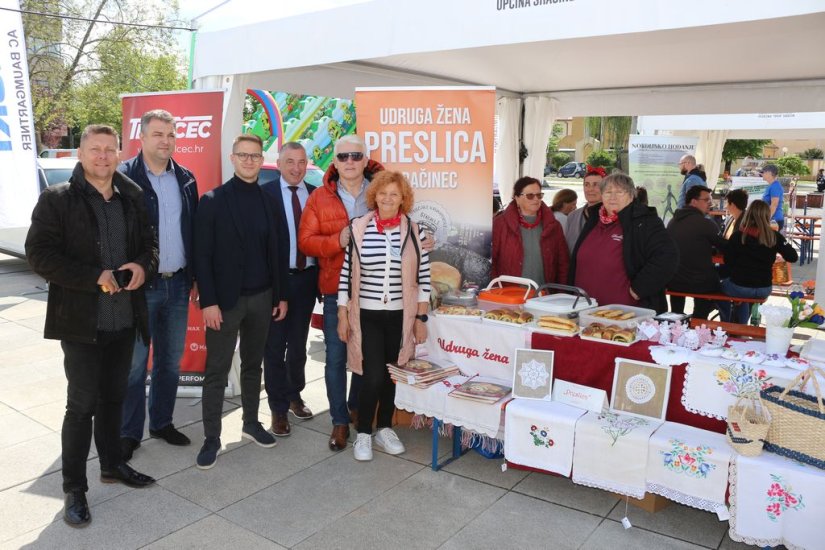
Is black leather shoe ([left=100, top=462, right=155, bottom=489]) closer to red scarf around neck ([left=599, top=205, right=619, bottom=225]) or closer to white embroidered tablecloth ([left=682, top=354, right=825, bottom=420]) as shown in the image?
white embroidered tablecloth ([left=682, top=354, right=825, bottom=420])

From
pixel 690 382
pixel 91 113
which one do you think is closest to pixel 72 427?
pixel 690 382

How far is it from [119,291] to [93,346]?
0.26m

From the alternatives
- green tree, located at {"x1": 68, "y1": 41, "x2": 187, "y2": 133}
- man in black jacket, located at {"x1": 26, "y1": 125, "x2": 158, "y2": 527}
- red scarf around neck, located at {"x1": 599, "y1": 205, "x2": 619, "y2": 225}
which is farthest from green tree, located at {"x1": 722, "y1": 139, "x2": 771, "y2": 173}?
man in black jacket, located at {"x1": 26, "y1": 125, "x2": 158, "y2": 527}

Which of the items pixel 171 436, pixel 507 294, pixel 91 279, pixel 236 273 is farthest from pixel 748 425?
pixel 171 436

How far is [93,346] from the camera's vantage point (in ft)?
8.91

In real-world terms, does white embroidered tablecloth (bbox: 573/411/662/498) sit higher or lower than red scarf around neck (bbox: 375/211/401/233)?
lower

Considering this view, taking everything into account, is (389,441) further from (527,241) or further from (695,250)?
(695,250)

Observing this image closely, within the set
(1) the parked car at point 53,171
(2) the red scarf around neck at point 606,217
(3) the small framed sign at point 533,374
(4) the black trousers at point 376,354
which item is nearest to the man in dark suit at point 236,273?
(4) the black trousers at point 376,354

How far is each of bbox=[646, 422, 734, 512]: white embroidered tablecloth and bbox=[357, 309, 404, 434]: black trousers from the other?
1383 mm

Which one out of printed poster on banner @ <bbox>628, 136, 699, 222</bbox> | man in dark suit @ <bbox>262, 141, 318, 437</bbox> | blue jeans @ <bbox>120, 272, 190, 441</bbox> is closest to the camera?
blue jeans @ <bbox>120, 272, 190, 441</bbox>

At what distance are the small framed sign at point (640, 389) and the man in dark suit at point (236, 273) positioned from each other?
5.85 feet

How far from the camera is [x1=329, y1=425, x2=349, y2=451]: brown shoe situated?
3541 mm

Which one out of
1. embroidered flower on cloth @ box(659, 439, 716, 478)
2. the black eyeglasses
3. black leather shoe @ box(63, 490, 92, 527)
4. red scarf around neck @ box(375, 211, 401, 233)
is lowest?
black leather shoe @ box(63, 490, 92, 527)

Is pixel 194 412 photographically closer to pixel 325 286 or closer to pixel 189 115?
pixel 325 286
